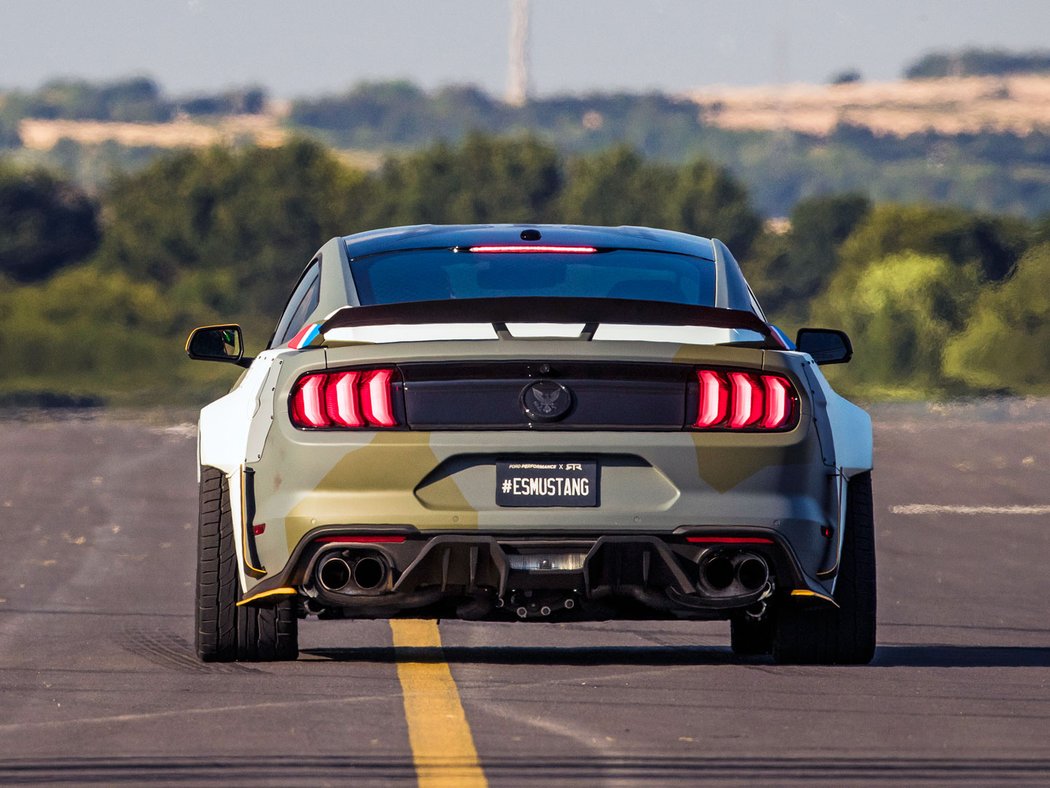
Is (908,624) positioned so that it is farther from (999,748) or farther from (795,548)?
(999,748)

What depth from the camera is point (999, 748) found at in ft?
21.9

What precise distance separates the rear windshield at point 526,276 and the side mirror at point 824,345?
0.52 m

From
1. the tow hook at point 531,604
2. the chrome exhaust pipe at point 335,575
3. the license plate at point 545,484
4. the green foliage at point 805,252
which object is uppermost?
the license plate at point 545,484

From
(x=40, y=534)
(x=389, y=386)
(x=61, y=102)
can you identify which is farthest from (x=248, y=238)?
(x=389, y=386)

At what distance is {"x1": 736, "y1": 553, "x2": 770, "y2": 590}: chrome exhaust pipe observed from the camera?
7789mm

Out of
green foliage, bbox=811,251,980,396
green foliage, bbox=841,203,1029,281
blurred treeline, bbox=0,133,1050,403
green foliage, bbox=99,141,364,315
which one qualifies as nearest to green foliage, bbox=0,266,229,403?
blurred treeline, bbox=0,133,1050,403

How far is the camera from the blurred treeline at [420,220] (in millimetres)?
70250

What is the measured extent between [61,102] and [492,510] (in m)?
195

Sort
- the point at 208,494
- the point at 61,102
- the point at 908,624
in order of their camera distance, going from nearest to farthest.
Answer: the point at 208,494 < the point at 908,624 < the point at 61,102

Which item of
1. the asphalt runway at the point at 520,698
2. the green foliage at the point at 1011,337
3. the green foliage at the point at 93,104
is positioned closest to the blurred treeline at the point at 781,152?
the green foliage at the point at 93,104

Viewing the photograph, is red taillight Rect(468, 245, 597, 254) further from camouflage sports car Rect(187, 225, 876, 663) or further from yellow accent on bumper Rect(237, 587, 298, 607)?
yellow accent on bumper Rect(237, 587, 298, 607)

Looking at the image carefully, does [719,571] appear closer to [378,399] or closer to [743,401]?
[743,401]

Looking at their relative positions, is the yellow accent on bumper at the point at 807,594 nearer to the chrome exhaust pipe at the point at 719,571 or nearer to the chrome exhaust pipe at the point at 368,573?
the chrome exhaust pipe at the point at 719,571

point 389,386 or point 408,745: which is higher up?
point 389,386
